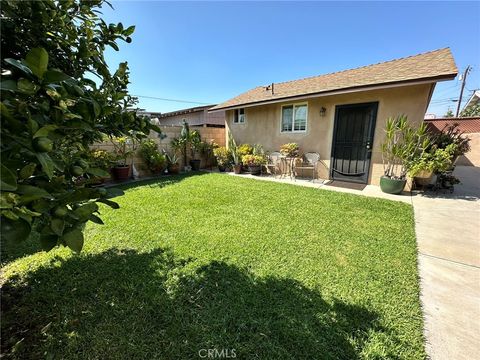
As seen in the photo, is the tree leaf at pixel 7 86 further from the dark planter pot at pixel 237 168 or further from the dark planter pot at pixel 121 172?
the dark planter pot at pixel 237 168

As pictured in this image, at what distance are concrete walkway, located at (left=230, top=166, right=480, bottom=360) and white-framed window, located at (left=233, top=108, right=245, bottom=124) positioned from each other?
25.8 feet

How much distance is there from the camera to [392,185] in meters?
→ 5.92

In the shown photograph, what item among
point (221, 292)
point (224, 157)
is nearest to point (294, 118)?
point (224, 157)

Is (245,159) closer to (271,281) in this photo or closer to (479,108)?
(271,281)

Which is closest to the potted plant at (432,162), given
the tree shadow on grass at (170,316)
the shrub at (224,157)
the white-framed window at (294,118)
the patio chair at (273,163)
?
the white-framed window at (294,118)

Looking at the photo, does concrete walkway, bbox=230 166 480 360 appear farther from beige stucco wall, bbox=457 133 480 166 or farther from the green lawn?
beige stucco wall, bbox=457 133 480 166

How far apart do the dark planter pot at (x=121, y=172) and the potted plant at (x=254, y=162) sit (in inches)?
185

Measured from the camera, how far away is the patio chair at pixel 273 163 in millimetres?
9023

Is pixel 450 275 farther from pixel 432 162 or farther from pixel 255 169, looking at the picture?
pixel 255 169

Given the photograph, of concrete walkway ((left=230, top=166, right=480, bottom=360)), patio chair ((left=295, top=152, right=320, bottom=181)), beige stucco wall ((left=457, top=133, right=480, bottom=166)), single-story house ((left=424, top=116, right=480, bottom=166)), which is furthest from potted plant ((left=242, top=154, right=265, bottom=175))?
beige stucco wall ((left=457, top=133, right=480, bottom=166))

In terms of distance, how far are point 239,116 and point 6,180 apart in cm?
1080

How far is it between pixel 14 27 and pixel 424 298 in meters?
3.98

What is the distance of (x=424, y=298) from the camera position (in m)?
2.24

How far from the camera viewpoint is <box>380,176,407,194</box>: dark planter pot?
19.2 feet
